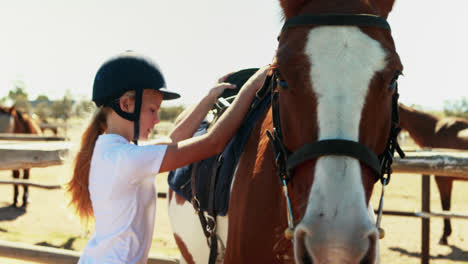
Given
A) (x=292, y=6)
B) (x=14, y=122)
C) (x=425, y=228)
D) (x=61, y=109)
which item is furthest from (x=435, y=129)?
(x=61, y=109)

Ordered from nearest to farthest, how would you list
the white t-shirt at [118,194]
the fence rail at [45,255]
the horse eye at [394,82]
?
1. the horse eye at [394,82]
2. the white t-shirt at [118,194]
3. the fence rail at [45,255]

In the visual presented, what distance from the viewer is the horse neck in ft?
23.0

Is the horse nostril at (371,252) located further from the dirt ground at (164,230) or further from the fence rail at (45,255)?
the dirt ground at (164,230)

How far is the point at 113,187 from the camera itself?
5.83 ft

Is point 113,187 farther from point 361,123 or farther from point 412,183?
point 412,183

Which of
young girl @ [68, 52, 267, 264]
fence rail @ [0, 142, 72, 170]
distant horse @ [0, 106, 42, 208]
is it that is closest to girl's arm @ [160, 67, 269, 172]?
young girl @ [68, 52, 267, 264]

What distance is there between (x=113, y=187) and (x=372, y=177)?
1.18 m

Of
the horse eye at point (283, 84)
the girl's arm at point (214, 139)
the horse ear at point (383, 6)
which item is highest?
the horse ear at point (383, 6)

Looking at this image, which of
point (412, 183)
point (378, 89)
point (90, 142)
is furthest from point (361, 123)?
point (412, 183)

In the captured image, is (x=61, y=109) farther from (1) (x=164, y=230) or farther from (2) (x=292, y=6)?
(2) (x=292, y=6)

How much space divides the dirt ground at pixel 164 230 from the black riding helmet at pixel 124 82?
2.17 meters

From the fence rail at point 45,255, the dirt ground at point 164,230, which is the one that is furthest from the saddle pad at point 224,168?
the dirt ground at point 164,230

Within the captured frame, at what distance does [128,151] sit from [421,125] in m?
6.70

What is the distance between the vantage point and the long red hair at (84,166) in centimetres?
203
